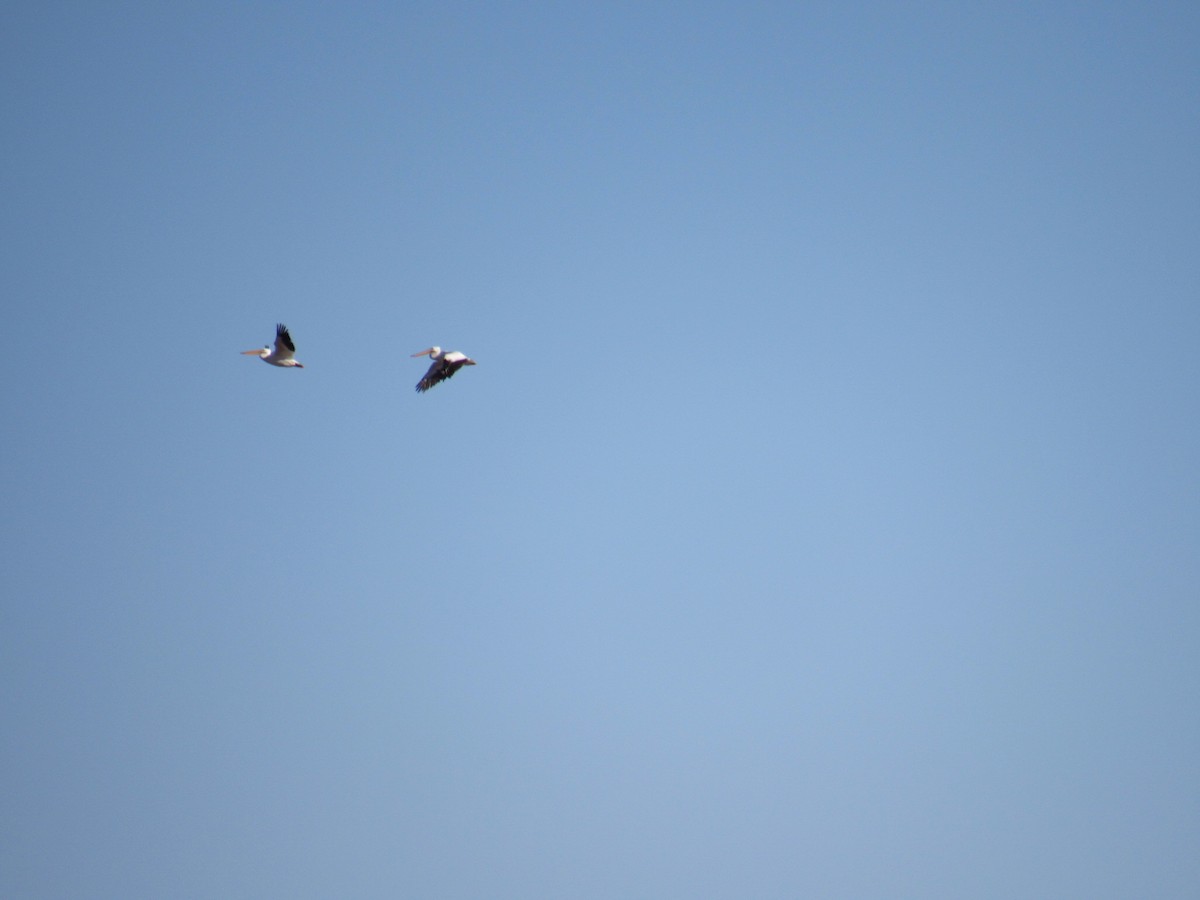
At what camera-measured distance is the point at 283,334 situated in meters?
35.9

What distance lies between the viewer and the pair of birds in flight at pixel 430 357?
120 ft

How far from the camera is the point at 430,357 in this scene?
38.2m

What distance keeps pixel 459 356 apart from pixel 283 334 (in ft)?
14.5

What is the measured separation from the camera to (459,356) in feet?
123

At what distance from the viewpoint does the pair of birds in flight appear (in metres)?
36.5
